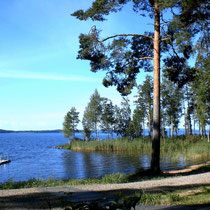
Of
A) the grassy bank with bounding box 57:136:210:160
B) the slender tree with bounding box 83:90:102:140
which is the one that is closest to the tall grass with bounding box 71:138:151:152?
the grassy bank with bounding box 57:136:210:160


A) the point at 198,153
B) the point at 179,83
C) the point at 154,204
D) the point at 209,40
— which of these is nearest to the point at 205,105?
the point at 198,153

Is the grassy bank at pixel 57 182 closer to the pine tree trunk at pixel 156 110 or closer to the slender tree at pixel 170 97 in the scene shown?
the pine tree trunk at pixel 156 110

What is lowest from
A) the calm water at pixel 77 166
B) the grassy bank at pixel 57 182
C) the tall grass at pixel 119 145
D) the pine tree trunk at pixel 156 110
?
the calm water at pixel 77 166

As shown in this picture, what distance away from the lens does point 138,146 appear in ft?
102

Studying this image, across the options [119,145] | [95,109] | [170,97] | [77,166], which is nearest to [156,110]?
[77,166]

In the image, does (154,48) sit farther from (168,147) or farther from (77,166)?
(168,147)

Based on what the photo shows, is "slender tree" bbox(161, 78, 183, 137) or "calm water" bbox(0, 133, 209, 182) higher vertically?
"slender tree" bbox(161, 78, 183, 137)

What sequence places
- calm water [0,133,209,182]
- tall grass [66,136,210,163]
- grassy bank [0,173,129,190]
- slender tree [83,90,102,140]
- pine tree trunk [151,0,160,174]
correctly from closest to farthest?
grassy bank [0,173,129,190]
pine tree trunk [151,0,160,174]
calm water [0,133,209,182]
tall grass [66,136,210,163]
slender tree [83,90,102,140]

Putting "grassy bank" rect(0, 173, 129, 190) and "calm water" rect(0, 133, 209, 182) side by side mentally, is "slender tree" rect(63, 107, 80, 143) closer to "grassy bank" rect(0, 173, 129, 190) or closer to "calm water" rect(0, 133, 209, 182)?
"calm water" rect(0, 133, 209, 182)

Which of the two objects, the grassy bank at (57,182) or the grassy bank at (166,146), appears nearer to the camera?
the grassy bank at (57,182)

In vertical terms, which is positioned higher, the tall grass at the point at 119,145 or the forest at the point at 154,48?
the forest at the point at 154,48

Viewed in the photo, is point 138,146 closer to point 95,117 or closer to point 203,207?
point 95,117

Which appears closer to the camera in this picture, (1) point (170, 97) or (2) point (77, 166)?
(2) point (77, 166)

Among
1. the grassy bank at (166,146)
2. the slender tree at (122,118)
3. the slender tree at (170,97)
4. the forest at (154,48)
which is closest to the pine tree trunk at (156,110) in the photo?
the forest at (154,48)
